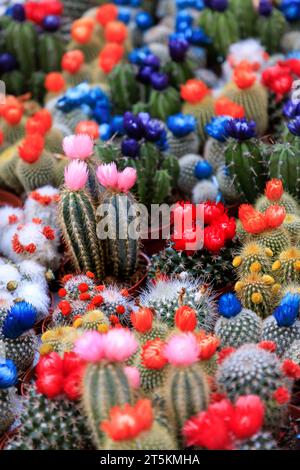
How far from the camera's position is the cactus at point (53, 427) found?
77.1 inches

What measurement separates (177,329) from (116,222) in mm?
710

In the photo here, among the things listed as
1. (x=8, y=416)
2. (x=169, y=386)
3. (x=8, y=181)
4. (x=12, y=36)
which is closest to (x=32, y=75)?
(x=12, y=36)

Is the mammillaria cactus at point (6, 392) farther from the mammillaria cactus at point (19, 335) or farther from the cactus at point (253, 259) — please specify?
the cactus at point (253, 259)

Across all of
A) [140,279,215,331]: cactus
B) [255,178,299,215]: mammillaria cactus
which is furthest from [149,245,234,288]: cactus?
[255,178,299,215]: mammillaria cactus

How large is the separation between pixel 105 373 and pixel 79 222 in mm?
984

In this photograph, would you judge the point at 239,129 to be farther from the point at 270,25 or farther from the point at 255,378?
the point at 270,25

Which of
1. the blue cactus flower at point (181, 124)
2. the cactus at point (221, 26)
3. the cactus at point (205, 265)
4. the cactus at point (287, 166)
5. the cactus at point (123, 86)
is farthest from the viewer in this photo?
the cactus at point (221, 26)

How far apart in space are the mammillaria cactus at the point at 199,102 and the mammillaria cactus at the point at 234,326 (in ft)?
5.01

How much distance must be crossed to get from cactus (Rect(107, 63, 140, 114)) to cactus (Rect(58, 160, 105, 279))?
52.1 inches

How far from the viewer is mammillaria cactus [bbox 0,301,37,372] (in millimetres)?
2344

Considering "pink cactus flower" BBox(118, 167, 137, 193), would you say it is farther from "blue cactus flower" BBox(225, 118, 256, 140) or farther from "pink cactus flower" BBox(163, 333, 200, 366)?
"pink cactus flower" BBox(163, 333, 200, 366)

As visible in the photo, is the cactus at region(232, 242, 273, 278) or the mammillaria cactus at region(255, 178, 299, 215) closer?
the cactus at region(232, 242, 273, 278)

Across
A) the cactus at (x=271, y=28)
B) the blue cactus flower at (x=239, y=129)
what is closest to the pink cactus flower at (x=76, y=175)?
the blue cactus flower at (x=239, y=129)
